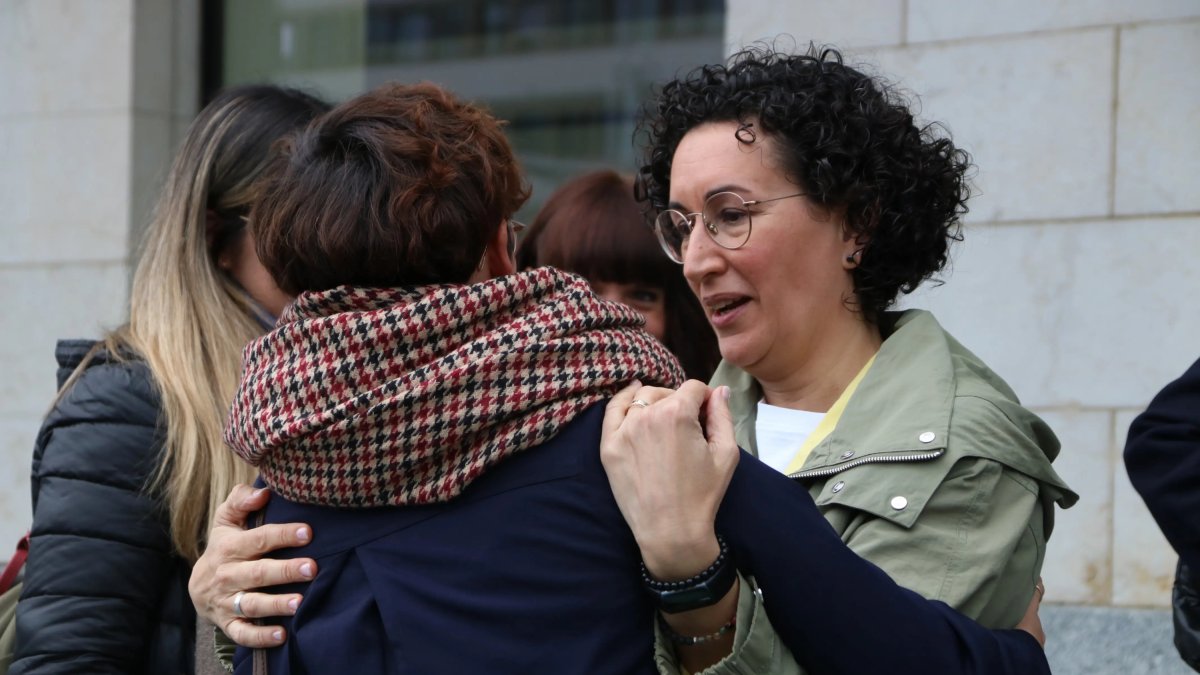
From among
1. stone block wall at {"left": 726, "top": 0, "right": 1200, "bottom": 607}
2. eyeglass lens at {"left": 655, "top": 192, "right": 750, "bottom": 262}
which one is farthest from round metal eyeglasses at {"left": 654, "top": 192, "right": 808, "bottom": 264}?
stone block wall at {"left": 726, "top": 0, "right": 1200, "bottom": 607}

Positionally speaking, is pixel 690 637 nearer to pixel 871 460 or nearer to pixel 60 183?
pixel 871 460

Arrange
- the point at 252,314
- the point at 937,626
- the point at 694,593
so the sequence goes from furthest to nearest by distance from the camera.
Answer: the point at 252,314, the point at 937,626, the point at 694,593

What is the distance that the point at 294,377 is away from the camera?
1.92 metres

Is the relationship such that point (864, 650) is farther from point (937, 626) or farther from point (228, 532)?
point (228, 532)

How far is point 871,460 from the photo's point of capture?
7.88 ft

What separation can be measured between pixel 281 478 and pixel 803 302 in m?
1.19

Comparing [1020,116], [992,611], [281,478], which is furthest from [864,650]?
[1020,116]

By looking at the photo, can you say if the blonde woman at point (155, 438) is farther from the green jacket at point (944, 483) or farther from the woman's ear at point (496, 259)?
the green jacket at point (944, 483)

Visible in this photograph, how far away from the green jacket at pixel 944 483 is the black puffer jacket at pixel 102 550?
1.25 m

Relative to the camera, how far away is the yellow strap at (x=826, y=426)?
2.62m

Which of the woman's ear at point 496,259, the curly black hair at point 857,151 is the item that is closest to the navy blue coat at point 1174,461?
the curly black hair at point 857,151

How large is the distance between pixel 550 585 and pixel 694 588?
0.61ft

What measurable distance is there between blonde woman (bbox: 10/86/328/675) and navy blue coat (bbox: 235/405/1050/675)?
85 centimetres

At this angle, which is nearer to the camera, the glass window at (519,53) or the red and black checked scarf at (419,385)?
the red and black checked scarf at (419,385)
